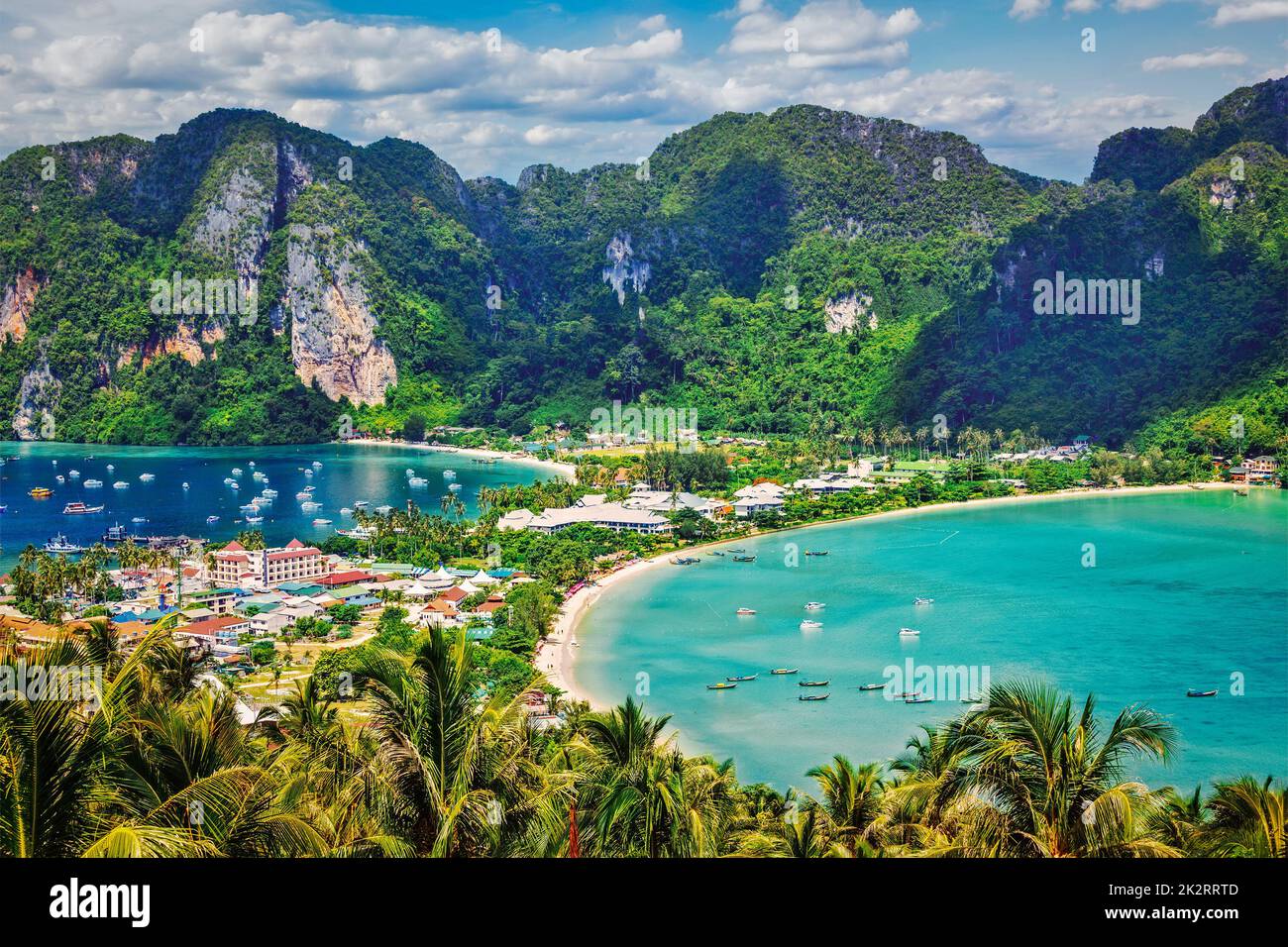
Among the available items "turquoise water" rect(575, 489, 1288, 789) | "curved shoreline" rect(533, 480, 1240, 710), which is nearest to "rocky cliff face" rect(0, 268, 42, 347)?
"curved shoreline" rect(533, 480, 1240, 710)

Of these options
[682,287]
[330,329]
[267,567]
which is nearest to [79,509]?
[267,567]

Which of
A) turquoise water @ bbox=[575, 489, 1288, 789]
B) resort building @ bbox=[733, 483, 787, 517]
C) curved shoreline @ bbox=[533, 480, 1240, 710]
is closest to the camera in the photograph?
turquoise water @ bbox=[575, 489, 1288, 789]

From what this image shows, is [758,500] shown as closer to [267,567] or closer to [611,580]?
[611,580]

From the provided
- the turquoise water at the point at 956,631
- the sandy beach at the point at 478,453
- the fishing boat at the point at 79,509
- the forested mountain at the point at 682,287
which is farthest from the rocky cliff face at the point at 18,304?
the turquoise water at the point at 956,631

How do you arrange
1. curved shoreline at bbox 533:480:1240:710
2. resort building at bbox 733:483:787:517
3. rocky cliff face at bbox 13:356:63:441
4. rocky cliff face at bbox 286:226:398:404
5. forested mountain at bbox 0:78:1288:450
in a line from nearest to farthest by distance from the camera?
curved shoreline at bbox 533:480:1240:710 → resort building at bbox 733:483:787:517 → forested mountain at bbox 0:78:1288:450 → rocky cliff face at bbox 13:356:63:441 → rocky cliff face at bbox 286:226:398:404

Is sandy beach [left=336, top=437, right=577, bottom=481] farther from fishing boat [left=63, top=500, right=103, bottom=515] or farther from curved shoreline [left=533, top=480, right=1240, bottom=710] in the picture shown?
fishing boat [left=63, top=500, right=103, bottom=515]

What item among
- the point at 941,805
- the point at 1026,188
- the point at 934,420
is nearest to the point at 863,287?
the point at 934,420
